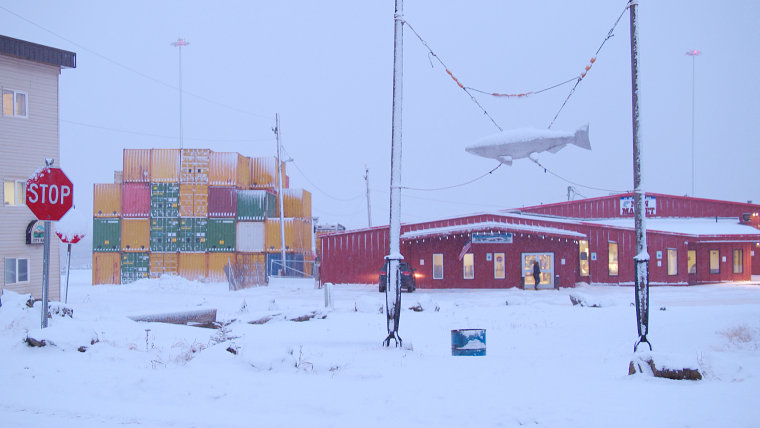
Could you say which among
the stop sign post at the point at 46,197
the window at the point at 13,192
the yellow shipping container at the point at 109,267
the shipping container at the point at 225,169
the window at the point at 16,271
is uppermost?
the shipping container at the point at 225,169

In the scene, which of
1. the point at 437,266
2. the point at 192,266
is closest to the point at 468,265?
the point at 437,266

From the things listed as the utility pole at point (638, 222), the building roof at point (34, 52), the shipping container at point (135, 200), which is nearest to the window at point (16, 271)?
the building roof at point (34, 52)

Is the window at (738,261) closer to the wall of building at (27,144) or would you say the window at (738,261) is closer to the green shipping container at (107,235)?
the wall of building at (27,144)

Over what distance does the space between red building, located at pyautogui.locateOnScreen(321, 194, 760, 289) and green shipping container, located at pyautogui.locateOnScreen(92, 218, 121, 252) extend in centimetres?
1848

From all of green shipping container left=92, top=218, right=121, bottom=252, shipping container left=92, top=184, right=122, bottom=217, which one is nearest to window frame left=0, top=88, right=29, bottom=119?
shipping container left=92, top=184, right=122, bottom=217

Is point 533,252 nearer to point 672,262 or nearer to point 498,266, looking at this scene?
point 498,266

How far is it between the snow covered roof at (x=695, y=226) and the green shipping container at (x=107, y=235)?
113 ft

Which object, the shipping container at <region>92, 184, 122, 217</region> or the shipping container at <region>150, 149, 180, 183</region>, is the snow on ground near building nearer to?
the shipping container at <region>150, 149, 180, 183</region>

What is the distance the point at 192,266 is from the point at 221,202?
→ 538cm

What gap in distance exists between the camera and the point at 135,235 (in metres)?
43.4

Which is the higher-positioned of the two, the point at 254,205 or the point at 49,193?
the point at 254,205

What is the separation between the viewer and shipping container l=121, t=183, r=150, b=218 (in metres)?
43.4

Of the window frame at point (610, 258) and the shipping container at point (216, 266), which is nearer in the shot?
the window frame at point (610, 258)

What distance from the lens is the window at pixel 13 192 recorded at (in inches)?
850
